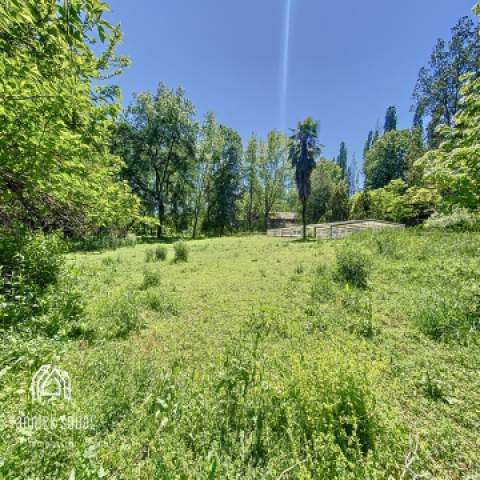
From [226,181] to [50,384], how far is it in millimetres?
33578

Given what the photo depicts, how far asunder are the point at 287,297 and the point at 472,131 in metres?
4.58

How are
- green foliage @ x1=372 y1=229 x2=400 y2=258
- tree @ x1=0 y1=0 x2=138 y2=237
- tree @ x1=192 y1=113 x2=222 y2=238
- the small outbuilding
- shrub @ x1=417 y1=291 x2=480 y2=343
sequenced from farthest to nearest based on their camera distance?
the small outbuilding, tree @ x1=192 y1=113 x2=222 y2=238, green foliage @ x1=372 y1=229 x2=400 y2=258, shrub @ x1=417 y1=291 x2=480 y2=343, tree @ x1=0 y1=0 x2=138 y2=237

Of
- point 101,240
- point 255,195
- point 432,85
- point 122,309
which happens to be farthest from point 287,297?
point 255,195

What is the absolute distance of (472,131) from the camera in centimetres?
351

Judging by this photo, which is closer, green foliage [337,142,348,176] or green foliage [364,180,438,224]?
green foliage [364,180,438,224]

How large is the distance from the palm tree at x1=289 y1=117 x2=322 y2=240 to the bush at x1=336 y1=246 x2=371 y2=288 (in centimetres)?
1525

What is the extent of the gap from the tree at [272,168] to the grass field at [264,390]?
112ft

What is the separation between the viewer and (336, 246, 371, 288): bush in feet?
19.1

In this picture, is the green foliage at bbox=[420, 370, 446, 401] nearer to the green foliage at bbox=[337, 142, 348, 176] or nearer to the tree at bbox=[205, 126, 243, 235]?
the tree at bbox=[205, 126, 243, 235]

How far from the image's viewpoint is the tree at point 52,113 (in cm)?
197

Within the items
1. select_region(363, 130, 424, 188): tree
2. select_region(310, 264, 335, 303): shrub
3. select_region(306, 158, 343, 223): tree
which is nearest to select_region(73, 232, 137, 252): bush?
select_region(310, 264, 335, 303): shrub

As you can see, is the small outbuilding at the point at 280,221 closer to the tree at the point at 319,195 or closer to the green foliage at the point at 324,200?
the green foliage at the point at 324,200

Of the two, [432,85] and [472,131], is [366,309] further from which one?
[432,85]

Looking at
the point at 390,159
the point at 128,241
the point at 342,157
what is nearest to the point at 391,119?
the point at 342,157
